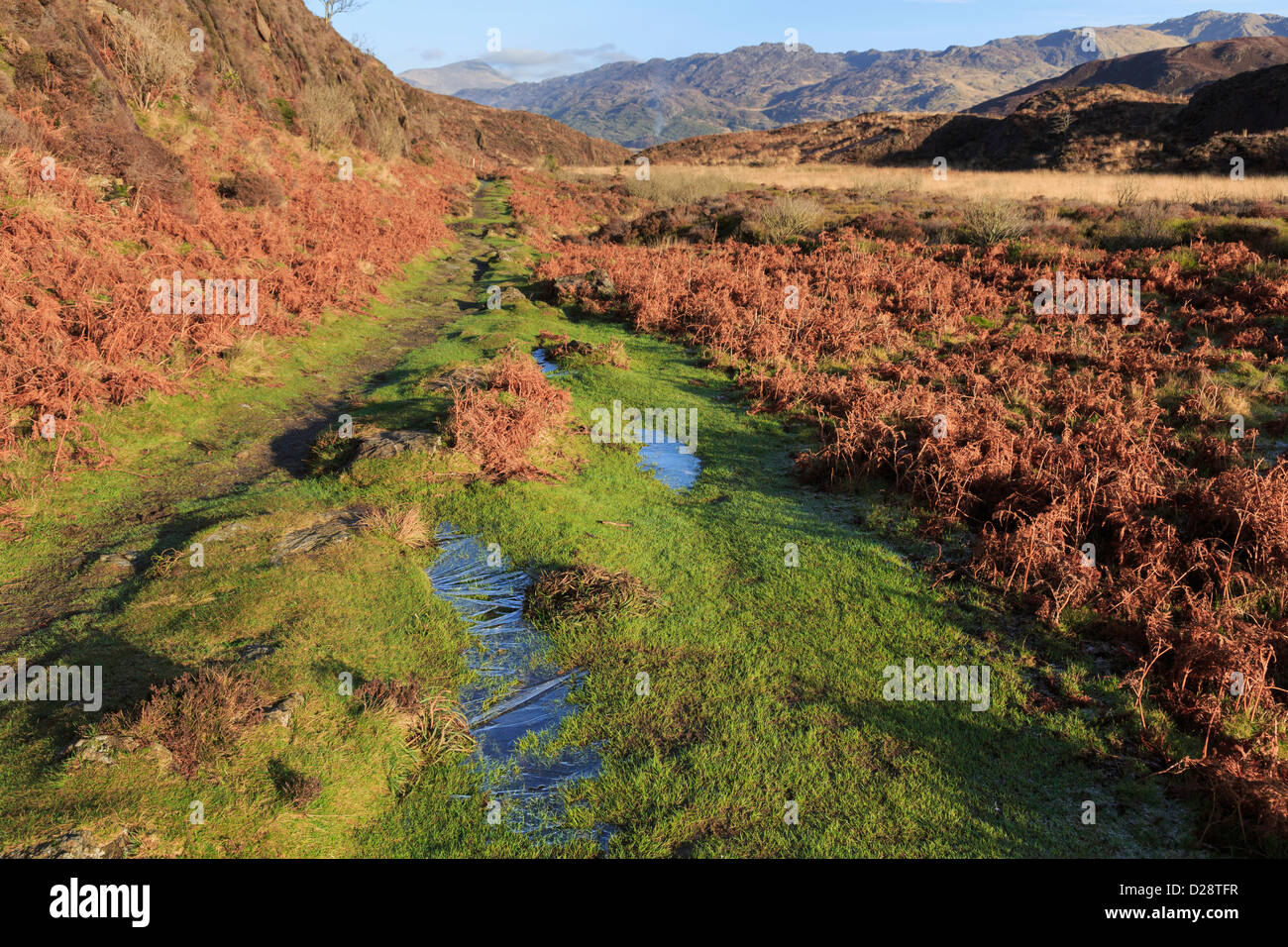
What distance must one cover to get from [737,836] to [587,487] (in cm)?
560

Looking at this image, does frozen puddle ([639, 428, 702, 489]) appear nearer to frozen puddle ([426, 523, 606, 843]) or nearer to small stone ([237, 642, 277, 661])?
frozen puddle ([426, 523, 606, 843])

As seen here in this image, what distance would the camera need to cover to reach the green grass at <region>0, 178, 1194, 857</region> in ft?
14.1

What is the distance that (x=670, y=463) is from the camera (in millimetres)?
10414

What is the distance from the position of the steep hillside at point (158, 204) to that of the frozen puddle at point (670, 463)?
7.54 m

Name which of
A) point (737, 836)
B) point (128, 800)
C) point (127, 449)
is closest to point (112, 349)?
point (127, 449)

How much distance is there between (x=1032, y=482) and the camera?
818 cm

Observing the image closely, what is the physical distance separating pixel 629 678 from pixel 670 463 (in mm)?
4997

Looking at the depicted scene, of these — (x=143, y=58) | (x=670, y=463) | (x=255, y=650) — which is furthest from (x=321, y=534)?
(x=143, y=58)

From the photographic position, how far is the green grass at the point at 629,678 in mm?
4297

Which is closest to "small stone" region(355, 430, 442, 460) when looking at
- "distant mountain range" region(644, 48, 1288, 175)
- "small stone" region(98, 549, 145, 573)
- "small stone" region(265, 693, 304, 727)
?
"small stone" region(98, 549, 145, 573)

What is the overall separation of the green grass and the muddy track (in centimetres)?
14

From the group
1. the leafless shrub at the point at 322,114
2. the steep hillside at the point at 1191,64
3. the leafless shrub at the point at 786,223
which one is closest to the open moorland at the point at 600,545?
the leafless shrub at the point at 786,223
